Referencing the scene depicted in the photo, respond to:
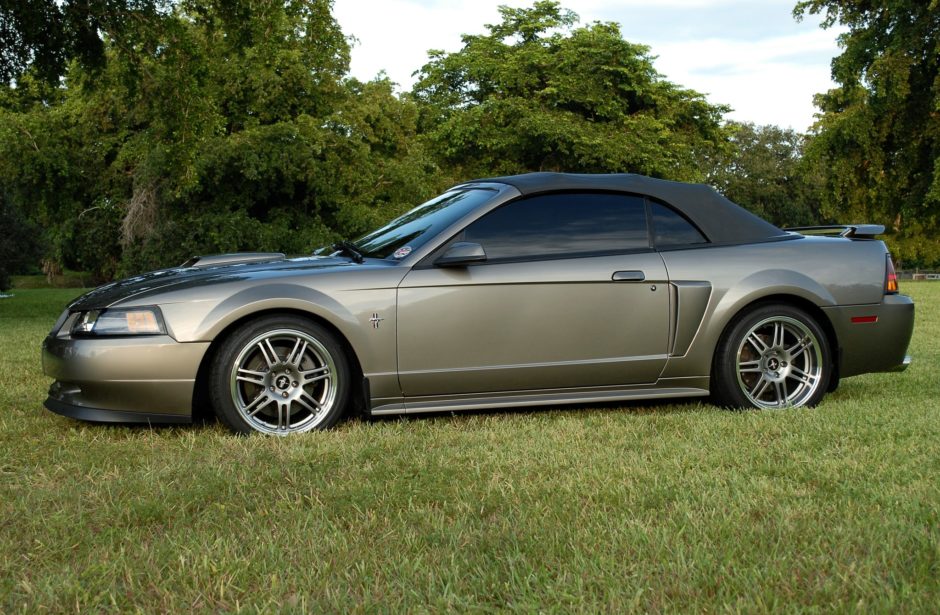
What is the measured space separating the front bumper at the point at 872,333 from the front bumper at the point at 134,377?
3948 mm

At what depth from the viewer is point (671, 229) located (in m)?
6.04

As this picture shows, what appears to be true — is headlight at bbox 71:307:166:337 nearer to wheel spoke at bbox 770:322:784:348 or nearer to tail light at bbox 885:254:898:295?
wheel spoke at bbox 770:322:784:348

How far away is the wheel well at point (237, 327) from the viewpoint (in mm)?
5270

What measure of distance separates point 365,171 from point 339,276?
25.5m

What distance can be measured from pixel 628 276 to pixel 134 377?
287 cm

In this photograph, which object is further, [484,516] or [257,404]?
[257,404]

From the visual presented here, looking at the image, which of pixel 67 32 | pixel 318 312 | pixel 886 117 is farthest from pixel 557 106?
pixel 318 312

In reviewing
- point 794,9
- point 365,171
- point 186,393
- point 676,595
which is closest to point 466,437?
point 186,393

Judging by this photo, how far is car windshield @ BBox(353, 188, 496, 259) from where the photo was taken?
5.69 m

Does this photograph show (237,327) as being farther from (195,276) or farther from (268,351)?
(195,276)

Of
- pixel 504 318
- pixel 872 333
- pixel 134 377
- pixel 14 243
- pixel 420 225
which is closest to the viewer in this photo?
pixel 134 377

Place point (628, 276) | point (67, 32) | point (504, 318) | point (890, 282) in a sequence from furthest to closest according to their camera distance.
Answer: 1. point (67, 32)
2. point (890, 282)
3. point (628, 276)
4. point (504, 318)

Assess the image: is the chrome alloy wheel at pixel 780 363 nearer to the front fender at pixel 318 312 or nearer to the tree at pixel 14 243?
the front fender at pixel 318 312

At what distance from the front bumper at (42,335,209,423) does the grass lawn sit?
0.16 metres
